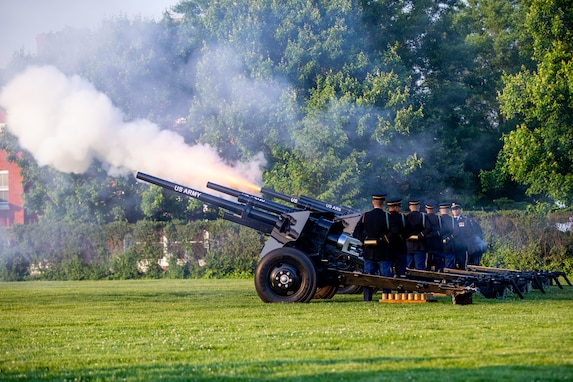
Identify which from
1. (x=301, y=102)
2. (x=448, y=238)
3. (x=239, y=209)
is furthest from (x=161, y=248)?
(x=239, y=209)

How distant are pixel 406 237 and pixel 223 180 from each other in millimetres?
4428

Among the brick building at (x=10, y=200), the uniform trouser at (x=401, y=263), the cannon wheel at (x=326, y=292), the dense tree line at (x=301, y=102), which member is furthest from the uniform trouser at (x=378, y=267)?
the brick building at (x=10, y=200)

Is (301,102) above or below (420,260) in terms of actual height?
above

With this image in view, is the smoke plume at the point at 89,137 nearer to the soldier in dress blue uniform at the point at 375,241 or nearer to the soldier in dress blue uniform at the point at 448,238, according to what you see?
the soldier in dress blue uniform at the point at 375,241

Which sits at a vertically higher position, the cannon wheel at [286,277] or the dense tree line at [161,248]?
the dense tree line at [161,248]

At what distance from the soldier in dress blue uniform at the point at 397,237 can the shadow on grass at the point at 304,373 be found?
9814mm

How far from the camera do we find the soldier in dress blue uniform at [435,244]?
70.0ft

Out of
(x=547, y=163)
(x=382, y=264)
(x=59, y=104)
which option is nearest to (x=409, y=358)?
(x=382, y=264)

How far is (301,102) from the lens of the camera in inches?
1351

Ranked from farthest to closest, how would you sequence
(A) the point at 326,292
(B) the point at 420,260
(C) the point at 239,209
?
1. (B) the point at 420,260
2. (A) the point at 326,292
3. (C) the point at 239,209

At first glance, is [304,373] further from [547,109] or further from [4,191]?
[4,191]

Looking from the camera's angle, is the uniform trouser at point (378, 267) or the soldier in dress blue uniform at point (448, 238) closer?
the uniform trouser at point (378, 267)

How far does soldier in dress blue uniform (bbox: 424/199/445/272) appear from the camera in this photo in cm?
2134

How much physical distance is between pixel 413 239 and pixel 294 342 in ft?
31.8
